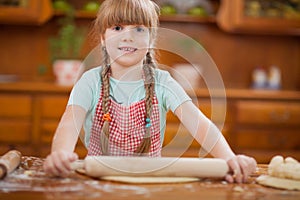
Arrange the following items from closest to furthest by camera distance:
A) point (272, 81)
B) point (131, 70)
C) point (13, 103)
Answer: point (131, 70), point (13, 103), point (272, 81)

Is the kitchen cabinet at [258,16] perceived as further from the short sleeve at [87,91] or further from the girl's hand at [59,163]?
the girl's hand at [59,163]

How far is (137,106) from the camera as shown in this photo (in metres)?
1.36

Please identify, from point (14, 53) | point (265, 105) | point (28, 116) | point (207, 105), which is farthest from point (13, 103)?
point (265, 105)

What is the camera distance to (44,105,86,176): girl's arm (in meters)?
1.05

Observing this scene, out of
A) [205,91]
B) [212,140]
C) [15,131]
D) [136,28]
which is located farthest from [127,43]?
[15,131]

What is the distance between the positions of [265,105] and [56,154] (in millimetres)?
2408

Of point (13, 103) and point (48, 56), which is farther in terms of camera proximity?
point (48, 56)

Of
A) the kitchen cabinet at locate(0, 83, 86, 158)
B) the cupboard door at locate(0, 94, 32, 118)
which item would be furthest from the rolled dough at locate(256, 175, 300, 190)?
the cupboard door at locate(0, 94, 32, 118)

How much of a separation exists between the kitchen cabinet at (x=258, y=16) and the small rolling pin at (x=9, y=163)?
8.26 ft

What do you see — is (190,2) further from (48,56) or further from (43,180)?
(43,180)

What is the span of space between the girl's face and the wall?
97.5 inches

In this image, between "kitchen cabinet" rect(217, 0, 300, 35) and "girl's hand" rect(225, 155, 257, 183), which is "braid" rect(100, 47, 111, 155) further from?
"kitchen cabinet" rect(217, 0, 300, 35)

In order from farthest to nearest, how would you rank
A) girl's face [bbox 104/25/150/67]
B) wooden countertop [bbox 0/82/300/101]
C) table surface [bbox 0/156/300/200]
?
wooden countertop [bbox 0/82/300/101] < girl's face [bbox 104/25/150/67] < table surface [bbox 0/156/300/200]

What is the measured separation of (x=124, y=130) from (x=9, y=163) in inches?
12.5
